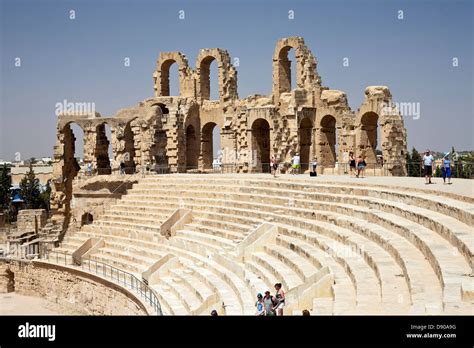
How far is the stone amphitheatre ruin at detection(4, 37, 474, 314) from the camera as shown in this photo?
10.1 meters

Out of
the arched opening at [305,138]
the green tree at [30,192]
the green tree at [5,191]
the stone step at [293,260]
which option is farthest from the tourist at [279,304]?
the green tree at [30,192]

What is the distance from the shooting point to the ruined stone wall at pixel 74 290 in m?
18.3

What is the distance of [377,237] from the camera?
466 inches

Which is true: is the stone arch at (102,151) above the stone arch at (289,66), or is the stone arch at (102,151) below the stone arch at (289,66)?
below

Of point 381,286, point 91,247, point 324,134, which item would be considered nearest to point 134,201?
point 91,247

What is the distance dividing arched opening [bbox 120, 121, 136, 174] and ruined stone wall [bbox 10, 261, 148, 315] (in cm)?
742

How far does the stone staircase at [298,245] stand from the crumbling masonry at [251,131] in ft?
14.8

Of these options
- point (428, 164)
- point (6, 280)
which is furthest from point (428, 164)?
point (6, 280)

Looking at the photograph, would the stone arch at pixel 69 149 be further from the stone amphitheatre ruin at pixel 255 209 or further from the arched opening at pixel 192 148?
the arched opening at pixel 192 148

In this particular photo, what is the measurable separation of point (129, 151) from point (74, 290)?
35.0 ft

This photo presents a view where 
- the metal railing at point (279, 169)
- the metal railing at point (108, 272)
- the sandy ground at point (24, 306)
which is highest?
the metal railing at point (279, 169)
